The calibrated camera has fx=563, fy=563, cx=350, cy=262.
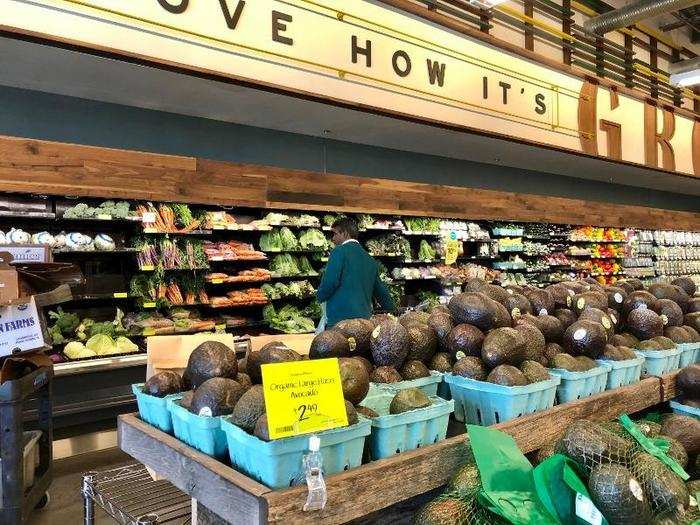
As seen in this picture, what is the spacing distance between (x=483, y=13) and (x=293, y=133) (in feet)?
10.2

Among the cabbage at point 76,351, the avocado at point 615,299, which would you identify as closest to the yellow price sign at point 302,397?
the avocado at point 615,299

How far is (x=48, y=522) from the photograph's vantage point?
3.37 metres

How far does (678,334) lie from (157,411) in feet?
8.11

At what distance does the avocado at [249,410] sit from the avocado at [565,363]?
1.23 m

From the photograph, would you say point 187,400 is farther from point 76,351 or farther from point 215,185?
point 215,185

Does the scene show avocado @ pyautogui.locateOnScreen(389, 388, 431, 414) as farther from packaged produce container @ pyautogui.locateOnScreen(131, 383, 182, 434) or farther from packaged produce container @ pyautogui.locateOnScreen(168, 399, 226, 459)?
packaged produce container @ pyautogui.locateOnScreen(131, 383, 182, 434)

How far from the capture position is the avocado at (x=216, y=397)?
149 centimetres

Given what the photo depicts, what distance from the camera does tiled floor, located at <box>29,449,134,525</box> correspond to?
3.42m

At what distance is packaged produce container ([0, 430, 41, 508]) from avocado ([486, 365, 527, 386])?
2.62m

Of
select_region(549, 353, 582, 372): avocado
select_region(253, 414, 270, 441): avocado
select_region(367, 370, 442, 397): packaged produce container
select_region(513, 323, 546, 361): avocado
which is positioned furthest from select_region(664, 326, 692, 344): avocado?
select_region(253, 414, 270, 441): avocado

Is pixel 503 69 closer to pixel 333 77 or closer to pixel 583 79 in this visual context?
pixel 583 79

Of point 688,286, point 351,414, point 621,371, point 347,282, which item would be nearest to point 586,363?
point 621,371

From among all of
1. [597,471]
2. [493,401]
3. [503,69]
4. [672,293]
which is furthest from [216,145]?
[597,471]

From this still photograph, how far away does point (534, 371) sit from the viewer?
6.31 feet
